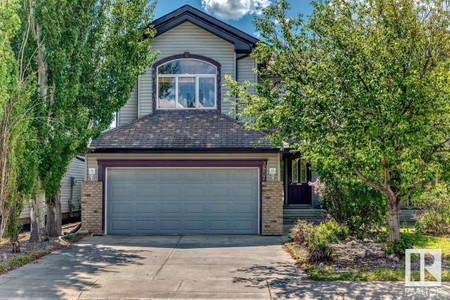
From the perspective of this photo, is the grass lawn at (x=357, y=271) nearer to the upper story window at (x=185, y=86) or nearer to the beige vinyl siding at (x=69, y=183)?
the upper story window at (x=185, y=86)

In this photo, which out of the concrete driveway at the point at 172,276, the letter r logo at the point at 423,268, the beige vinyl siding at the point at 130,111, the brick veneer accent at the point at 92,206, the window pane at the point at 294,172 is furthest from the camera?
the window pane at the point at 294,172

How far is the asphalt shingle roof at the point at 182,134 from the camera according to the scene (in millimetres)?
13945

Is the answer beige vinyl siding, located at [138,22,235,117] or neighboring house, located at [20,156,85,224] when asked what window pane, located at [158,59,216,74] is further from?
neighboring house, located at [20,156,85,224]

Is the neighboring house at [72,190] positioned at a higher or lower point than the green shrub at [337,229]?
higher

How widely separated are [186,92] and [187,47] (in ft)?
5.72

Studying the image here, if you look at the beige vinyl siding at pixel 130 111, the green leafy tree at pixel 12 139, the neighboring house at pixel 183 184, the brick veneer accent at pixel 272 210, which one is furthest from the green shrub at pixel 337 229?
the beige vinyl siding at pixel 130 111

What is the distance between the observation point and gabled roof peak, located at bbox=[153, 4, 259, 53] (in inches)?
631

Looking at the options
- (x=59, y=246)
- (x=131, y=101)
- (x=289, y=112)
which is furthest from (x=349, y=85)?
(x=131, y=101)

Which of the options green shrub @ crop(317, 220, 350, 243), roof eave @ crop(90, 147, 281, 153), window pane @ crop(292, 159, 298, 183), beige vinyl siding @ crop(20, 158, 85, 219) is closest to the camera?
green shrub @ crop(317, 220, 350, 243)

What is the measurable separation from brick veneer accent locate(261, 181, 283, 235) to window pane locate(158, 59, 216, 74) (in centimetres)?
501

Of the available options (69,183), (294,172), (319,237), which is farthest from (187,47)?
(319,237)

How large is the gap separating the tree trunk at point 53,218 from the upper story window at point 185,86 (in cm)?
531

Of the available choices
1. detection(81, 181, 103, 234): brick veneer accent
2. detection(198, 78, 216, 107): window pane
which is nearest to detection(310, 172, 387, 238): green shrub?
detection(198, 78, 216, 107): window pane

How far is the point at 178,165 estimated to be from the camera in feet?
46.8
